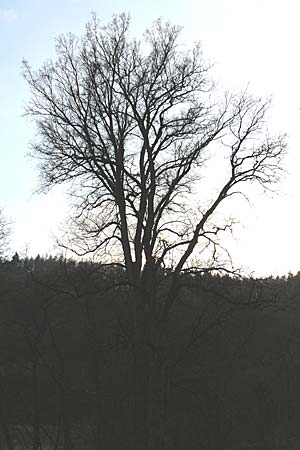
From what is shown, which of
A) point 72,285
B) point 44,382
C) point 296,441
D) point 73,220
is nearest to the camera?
point 44,382

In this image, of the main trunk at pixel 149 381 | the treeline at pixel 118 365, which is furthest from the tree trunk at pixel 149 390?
the treeline at pixel 118 365

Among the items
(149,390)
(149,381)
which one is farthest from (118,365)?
(149,390)

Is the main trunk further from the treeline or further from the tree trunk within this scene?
the treeline

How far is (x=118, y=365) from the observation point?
17734mm

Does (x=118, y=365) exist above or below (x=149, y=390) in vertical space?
above

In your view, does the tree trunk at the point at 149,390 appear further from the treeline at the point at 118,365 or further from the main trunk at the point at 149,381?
the treeline at the point at 118,365

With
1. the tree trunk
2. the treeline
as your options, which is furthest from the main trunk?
the treeline

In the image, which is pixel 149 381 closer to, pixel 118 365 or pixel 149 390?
pixel 149 390

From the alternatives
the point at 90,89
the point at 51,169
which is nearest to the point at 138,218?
the point at 51,169

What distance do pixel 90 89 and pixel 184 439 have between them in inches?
434

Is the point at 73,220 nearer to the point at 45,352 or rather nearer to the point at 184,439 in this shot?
the point at 45,352

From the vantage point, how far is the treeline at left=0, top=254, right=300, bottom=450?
52.5ft

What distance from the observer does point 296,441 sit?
2091 cm

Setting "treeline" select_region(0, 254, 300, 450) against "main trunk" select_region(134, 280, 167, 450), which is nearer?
"treeline" select_region(0, 254, 300, 450)
